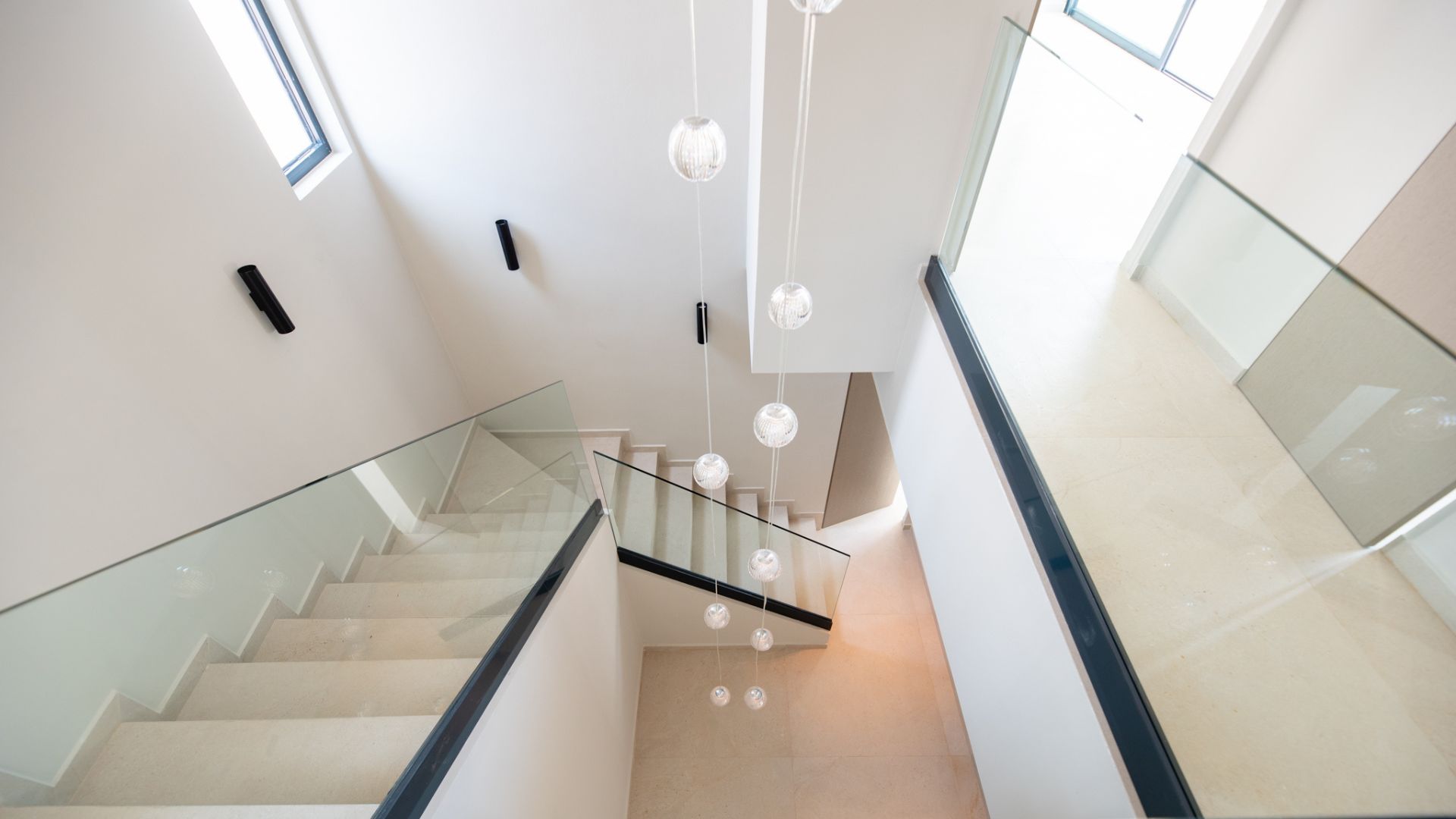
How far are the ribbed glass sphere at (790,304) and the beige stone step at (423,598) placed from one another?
5.46ft

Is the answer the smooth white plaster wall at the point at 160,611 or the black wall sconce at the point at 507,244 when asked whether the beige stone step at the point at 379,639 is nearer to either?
the smooth white plaster wall at the point at 160,611

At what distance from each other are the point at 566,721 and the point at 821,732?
2.48m

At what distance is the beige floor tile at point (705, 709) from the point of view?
482 centimetres

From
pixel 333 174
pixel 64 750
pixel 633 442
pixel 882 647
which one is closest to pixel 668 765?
pixel 882 647

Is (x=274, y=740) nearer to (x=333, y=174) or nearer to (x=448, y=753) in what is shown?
(x=448, y=753)

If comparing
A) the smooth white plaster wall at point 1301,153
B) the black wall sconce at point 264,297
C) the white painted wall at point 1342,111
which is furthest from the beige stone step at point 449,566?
the white painted wall at point 1342,111

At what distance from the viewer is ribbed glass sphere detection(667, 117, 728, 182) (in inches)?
66.5

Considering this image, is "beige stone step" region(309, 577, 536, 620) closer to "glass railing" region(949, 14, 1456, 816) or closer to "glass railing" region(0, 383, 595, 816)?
Answer: "glass railing" region(0, 383, 595, 816)

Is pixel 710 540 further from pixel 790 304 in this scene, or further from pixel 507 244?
pixel 790 304

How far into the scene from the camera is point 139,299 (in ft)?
8.07

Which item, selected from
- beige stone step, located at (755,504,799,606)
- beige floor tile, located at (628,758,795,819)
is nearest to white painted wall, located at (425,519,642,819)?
beige floor tile, located at (628,758,795,819)

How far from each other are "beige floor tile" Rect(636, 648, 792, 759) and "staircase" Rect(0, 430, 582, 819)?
2.76 meters

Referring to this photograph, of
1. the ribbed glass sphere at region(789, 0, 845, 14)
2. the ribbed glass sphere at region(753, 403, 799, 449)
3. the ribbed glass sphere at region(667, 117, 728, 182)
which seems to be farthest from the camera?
the ribbed glass sphere at region(753, 403, 799, 449)

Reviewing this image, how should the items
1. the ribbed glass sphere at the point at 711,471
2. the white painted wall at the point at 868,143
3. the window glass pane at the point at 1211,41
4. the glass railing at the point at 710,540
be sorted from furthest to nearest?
1. the glass railing at the point at 710,540
2. the window glass pane at the point at 1211,41
3. the ribbed glass sphere at the point at 711,471
4. the white painted wall at the point at 868,143
